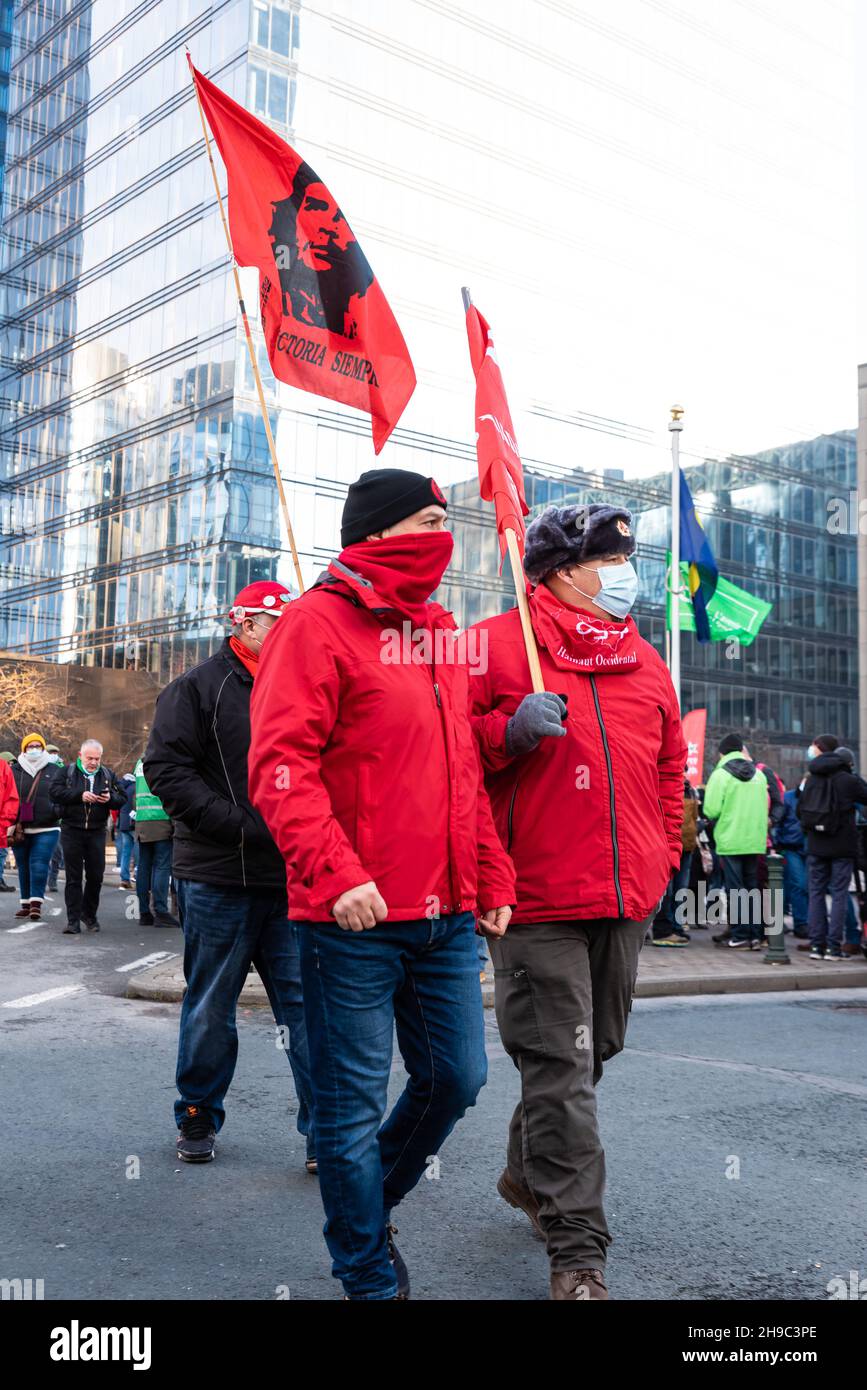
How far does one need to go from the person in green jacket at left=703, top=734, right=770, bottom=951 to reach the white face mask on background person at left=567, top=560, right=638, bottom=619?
8.46 meters

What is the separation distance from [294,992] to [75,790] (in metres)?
8.33

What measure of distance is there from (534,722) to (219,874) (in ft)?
5.72

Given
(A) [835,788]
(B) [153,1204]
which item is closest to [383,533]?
(B) [153,1204]

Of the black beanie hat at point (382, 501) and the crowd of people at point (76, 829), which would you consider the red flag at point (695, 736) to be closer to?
the crowd of people at point (76, 829)

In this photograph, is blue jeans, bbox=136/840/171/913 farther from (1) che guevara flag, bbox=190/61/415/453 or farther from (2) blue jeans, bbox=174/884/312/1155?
(2) blue jeans, bbox=174/884/312/1155

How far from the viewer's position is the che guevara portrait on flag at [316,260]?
5754 mm

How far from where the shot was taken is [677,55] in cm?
6116

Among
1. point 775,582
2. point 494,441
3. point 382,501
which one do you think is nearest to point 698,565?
point 494,441

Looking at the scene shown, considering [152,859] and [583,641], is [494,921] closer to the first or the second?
[583,641]

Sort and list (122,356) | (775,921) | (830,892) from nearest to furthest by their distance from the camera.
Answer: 1. (775,921)
2. (830,892)
3. (122,356)

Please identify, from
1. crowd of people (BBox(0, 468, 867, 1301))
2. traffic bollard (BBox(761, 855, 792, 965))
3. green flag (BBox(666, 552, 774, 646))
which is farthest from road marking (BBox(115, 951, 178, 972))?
green flag (BBox(666, 552, 774, 646))

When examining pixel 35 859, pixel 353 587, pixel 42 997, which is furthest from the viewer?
pixel 35 859

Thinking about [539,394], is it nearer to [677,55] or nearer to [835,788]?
[677,55]

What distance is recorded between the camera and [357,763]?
3.10 metres
